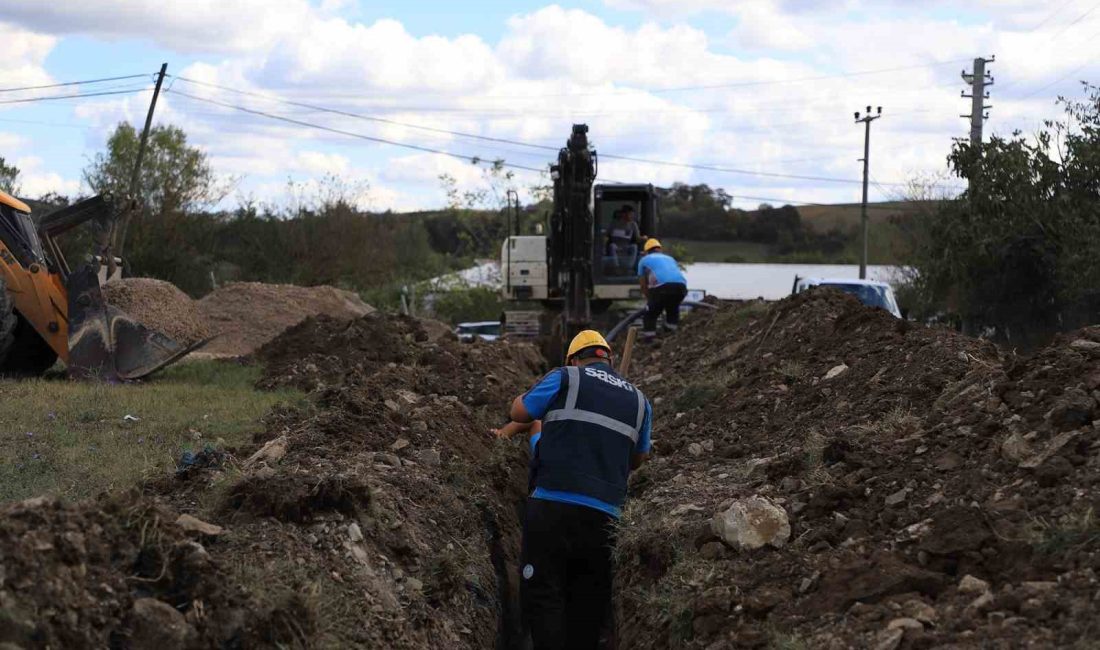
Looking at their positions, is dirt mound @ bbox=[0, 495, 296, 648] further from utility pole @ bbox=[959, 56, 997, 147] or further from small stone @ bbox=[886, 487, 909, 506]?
utility pole @ bbox=[959, 56, 997, 147]


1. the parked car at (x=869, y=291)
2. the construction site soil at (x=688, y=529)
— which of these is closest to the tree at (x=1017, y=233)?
the parked car at (x=869, y=291)

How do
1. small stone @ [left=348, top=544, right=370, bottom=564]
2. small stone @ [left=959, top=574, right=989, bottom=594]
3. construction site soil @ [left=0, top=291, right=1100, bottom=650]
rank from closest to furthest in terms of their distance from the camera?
1. construction site soil @ [left=0, top=291, right=1100, bottom=650]
2. small stone @ [left=959, top=574, right=989, bottom=594]
3. small stone @ [left=348, top=544, right=370, bottom=564]

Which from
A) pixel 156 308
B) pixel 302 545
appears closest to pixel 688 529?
pixel 302 545

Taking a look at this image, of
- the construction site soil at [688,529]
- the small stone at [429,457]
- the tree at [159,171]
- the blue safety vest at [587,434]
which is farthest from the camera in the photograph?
the tree at [159,171]

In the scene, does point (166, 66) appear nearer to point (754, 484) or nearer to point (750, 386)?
point (750, 386)

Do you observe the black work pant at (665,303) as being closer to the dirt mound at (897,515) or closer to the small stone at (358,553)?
the dirt mound at (897,515)

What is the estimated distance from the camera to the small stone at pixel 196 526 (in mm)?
5788

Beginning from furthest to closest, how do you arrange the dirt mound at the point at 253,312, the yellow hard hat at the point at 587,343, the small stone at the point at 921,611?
1. the dirt mound at the point at 253,312
2. the yellow hard hat at the point at 587,343
3. the small stone at the point at 921,611

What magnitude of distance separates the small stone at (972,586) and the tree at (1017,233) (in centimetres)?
2097

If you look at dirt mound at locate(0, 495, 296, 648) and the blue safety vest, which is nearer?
dirt mound at locate(0, 495, 296, 648)

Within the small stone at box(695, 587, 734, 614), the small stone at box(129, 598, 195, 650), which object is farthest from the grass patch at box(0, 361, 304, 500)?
the small stone at box(695, 587, 734, 614)

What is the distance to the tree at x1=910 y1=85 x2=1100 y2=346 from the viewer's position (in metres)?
25.5

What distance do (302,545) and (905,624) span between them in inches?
115

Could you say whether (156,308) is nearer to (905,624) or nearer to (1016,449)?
(1016,449)
